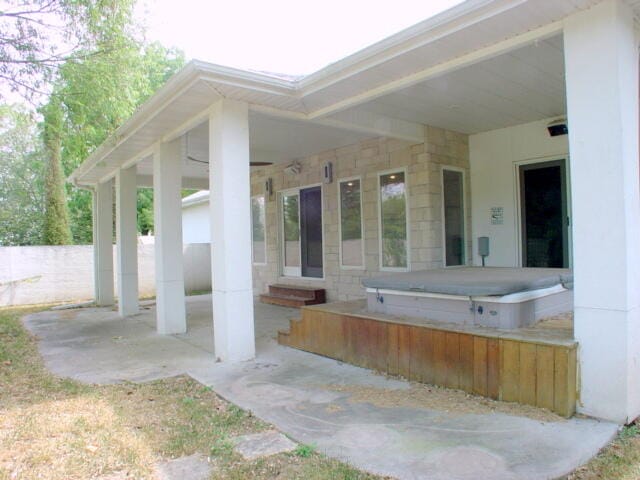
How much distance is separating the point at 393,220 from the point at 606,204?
414 cm

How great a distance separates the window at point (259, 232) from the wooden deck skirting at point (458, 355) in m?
4.81

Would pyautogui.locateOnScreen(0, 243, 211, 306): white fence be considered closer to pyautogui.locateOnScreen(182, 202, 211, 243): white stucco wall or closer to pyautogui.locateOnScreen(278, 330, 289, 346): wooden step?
pyautogui.locateOnScreen(182, 202, 211, 243): white stucco wall

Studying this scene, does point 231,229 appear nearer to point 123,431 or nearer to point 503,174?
point 123,431

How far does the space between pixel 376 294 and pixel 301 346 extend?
1.11m

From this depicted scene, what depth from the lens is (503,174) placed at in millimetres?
6758

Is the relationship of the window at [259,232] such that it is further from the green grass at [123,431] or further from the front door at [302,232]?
the green grass at [123,431]

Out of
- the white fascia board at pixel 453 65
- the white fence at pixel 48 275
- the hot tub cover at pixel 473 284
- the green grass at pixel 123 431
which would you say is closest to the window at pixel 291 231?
the white fascia board at pixel 453 65

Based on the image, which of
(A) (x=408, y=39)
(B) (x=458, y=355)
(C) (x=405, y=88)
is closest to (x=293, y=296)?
(C) (x=405, y=88)

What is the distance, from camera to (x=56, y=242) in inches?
537

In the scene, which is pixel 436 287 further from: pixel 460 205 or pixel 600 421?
pixel 460 205

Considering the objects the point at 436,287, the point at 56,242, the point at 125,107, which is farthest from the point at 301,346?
the point at 56,242

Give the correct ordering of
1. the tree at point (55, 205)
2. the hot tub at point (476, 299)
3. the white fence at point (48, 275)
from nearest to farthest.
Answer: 1. the hot tub at point (476, 299)
2. the white fence at point (48, 275)
3. the tree at point (55, 205)

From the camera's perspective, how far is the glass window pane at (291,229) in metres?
8.88

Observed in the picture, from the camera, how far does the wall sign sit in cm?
679
